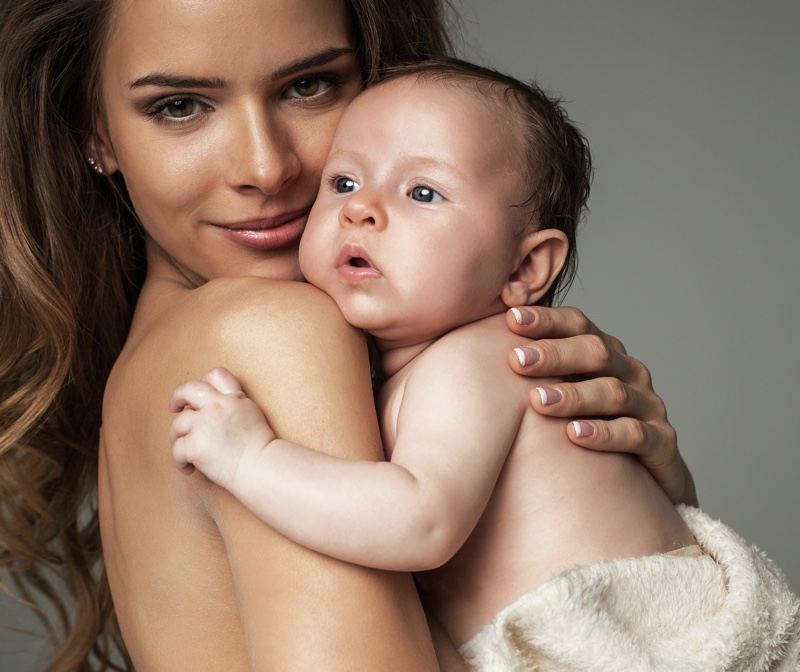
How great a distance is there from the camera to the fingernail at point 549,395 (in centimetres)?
173

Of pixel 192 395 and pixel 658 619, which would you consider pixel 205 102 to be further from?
pixel 658 619

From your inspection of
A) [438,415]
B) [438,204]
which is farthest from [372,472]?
[438,204]

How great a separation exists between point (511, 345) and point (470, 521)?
13.7 inches

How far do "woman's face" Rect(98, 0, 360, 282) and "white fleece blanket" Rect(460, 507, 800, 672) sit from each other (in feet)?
2.87

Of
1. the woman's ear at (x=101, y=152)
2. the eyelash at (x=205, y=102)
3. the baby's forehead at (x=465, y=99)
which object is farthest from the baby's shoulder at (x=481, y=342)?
the woman's ear at (x=101, y=152)

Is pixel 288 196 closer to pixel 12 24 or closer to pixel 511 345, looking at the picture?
pixel 511 345

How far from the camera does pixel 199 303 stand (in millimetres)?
1814

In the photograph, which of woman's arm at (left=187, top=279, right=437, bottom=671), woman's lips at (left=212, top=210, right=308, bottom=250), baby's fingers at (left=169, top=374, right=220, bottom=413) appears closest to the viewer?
woman's arm at (left=187, top=279, right=437, bottom=671)

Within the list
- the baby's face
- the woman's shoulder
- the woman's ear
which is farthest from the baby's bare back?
the woman's ear

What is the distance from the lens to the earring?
7.77ft

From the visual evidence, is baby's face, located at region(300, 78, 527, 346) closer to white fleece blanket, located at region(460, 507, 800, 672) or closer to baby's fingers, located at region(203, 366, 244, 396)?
baby's fingers, located at region(203, 366, 244, 396)

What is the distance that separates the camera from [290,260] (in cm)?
216

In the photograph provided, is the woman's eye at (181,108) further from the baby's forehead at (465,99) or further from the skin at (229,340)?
the baby's forehead at (465,99)

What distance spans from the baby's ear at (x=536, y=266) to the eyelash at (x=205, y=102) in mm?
487
